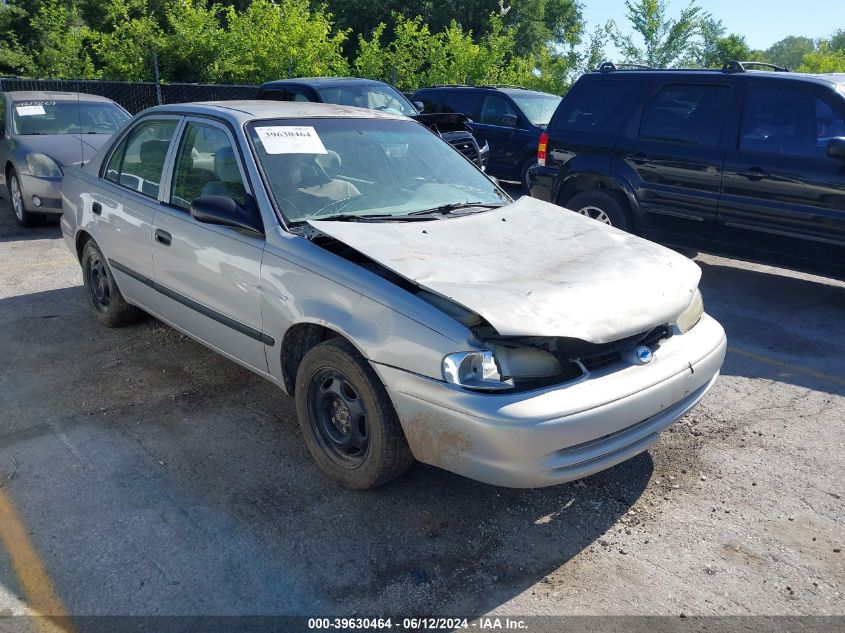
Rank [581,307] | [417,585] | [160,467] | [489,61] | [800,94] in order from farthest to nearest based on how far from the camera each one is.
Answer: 1. [489,61]
2. [800,94]
3. [160,467]
4. [581,307]
5. [417,585]

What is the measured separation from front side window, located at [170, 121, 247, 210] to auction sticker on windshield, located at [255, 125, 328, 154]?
19 centimetres

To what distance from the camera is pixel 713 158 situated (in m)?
6.67

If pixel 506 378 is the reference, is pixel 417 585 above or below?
below

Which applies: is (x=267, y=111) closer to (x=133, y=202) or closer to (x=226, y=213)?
(x=226, y=213)

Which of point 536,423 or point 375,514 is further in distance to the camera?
point 375,514

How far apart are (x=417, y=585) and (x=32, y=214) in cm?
800

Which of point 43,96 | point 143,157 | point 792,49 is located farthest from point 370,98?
point 792,49

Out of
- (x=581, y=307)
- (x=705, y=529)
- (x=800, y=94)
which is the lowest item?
(x=705, y=529)

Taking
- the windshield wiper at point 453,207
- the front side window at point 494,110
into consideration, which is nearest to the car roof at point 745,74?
the windshield wiper at point 453,207

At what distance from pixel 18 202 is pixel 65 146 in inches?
35.0

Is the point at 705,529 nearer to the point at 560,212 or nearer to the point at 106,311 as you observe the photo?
the point at 560,212

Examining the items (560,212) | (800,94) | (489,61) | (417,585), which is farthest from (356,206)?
(489,61)

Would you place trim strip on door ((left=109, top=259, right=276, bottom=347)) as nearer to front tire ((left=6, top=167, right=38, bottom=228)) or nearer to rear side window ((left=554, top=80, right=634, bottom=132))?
front tire ((left=6, top=167, right=38, bottom=228))

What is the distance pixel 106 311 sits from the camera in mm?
5539
